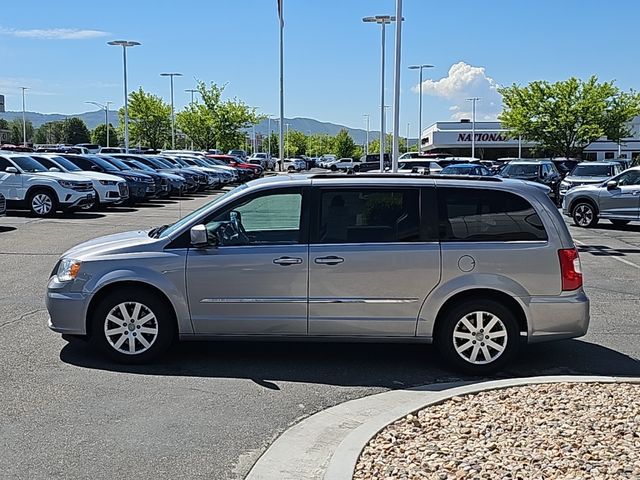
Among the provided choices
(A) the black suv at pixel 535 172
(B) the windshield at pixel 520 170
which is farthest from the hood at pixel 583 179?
(B) the windshield at pixel 520 170

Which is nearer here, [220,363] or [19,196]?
[220,363]

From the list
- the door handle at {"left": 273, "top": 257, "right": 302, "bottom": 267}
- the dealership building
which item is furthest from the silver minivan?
the dealership building

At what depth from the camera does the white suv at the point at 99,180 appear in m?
24.5

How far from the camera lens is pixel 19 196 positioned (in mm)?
22047

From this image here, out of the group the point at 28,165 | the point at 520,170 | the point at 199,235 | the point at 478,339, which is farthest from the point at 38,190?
the point at 520,170

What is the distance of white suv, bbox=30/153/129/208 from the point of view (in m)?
24.5

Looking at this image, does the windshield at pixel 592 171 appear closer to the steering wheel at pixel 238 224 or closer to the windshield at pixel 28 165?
the windshield at pixel 28 165

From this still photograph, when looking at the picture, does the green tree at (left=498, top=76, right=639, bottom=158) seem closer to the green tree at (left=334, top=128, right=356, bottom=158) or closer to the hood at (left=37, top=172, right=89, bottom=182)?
the hood at (left=37, top=172, right=89, bottom=182)

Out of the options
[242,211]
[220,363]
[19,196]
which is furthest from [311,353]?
[19,196]

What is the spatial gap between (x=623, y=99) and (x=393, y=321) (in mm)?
58813

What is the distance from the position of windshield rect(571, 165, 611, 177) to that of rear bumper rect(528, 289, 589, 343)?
22.7 meters

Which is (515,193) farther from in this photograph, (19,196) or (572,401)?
(19,196)

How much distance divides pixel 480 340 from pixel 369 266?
1.18 meters

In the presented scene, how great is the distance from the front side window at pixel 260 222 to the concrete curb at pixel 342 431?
1669 millimetres
